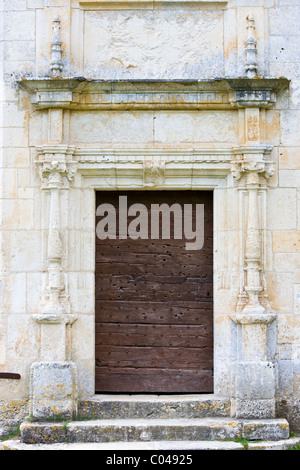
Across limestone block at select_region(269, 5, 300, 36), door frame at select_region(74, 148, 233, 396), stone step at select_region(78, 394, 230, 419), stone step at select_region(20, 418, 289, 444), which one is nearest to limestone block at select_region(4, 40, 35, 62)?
Answer: door frame at select_region(74, 148, 233, 396)

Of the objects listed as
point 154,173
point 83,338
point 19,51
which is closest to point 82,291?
point 83,338

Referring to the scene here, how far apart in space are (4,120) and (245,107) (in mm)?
2306

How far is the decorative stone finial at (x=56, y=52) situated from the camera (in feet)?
20.3

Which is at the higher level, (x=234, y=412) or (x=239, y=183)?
(x=239, y=183)

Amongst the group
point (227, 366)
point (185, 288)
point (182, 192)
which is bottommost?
point (227, 366)

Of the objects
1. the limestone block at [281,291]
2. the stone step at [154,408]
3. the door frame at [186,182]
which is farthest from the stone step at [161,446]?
the limestone block at [281,291]

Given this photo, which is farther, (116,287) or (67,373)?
(116,287)

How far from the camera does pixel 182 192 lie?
652 centimetres

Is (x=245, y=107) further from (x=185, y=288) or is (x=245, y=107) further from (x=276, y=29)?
(x=185, y=288)

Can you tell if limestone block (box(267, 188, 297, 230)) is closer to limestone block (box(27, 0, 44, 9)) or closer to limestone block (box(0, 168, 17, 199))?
limestone block (box(0, 168, 17, 199))

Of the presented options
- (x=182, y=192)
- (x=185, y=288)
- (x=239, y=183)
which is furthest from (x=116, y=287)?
(x=239, y=183)

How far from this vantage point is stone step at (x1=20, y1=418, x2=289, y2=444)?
588cm

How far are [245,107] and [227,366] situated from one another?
2.46 m

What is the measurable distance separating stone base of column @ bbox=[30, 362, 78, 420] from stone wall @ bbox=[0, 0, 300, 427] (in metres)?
0.21
